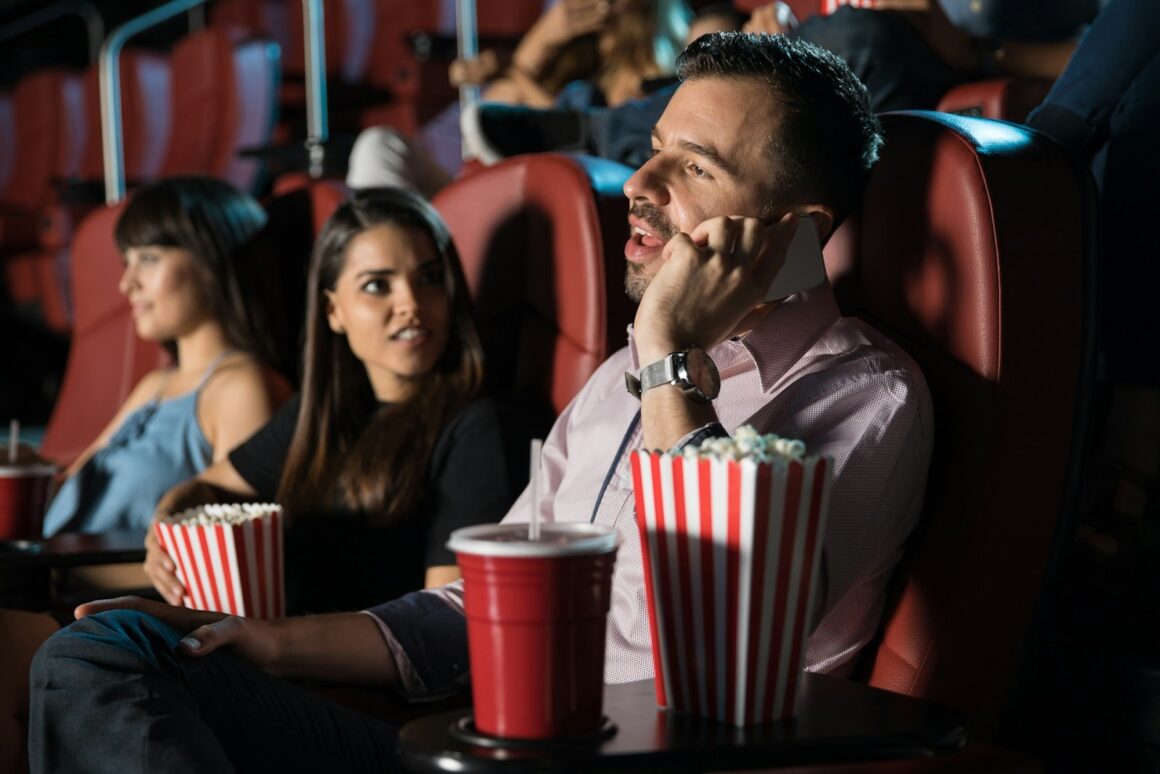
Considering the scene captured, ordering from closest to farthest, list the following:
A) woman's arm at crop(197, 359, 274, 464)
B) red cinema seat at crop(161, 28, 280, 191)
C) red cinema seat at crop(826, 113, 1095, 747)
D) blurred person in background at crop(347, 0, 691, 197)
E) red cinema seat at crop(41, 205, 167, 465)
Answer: red cinema seat at crop(826, 113, 1095, 747), woman's arm at crop(197, 359, 274, 464), blurred person in background at crop(347, 0, 691, 197), red cinema seat at crop(41, 205, 167, 465), red cinema seat at crop(161, 28, 280, 191)

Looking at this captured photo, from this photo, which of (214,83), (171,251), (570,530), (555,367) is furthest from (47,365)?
(570,530)

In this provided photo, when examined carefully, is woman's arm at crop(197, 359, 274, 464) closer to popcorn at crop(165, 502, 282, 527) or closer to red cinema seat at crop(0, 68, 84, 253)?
popcorn at crop(165, 502, 282, 527)

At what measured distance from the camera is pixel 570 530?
0.74m

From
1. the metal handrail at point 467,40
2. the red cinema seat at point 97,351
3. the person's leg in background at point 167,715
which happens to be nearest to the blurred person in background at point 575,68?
the red cinema seat at point 97,351

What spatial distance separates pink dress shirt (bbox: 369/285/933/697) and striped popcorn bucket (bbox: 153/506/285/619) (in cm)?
21

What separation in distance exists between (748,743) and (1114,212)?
33.9 inches

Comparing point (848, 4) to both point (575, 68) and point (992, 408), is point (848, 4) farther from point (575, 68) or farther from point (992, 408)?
point (575, 68)

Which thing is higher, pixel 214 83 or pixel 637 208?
pixel 214 83

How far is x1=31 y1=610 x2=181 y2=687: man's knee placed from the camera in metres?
0.94

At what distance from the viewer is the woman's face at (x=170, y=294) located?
2.13m

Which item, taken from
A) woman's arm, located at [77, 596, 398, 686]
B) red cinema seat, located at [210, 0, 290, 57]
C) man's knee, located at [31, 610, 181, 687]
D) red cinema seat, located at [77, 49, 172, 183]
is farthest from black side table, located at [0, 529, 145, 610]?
red cinema seat, located at [210, 0, 290, 57]

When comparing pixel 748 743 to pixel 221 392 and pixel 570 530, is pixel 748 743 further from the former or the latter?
pixel 221 392

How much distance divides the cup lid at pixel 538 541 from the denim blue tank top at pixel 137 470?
1386mm

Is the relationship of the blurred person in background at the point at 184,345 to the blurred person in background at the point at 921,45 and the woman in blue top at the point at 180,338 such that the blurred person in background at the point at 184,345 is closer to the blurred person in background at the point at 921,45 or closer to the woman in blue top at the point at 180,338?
the woman in blue top at the point at 180,338
